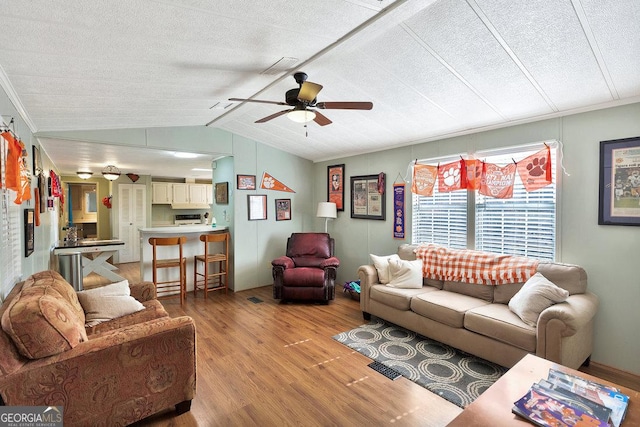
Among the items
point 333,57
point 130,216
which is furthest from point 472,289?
point 130,216

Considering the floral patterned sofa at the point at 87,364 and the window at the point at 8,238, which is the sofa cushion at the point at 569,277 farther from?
the window at the point at 8,238

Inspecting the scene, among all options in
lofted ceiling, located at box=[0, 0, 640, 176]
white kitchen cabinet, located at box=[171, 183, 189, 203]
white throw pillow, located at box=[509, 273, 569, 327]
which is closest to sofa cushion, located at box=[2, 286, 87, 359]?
lofted ceiling, located at box=[0, 0, 640, 176]

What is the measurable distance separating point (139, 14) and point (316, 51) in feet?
3.90

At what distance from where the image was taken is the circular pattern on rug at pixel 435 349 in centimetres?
292

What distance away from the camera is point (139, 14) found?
168 centimetres

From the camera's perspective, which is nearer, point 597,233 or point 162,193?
point 597,233

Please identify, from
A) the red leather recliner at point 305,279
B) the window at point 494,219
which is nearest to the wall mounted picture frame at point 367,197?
the window at point 494,219

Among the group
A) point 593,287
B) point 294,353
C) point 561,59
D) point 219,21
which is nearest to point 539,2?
point 561,59

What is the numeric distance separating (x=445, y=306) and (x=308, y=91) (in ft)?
7.62

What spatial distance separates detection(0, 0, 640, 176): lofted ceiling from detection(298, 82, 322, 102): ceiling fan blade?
305mm

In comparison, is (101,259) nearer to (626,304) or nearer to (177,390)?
(177,390)

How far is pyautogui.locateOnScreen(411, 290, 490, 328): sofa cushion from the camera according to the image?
2900 mm

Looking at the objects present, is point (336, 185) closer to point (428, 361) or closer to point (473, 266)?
point (473, 266)

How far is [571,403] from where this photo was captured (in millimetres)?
1489
